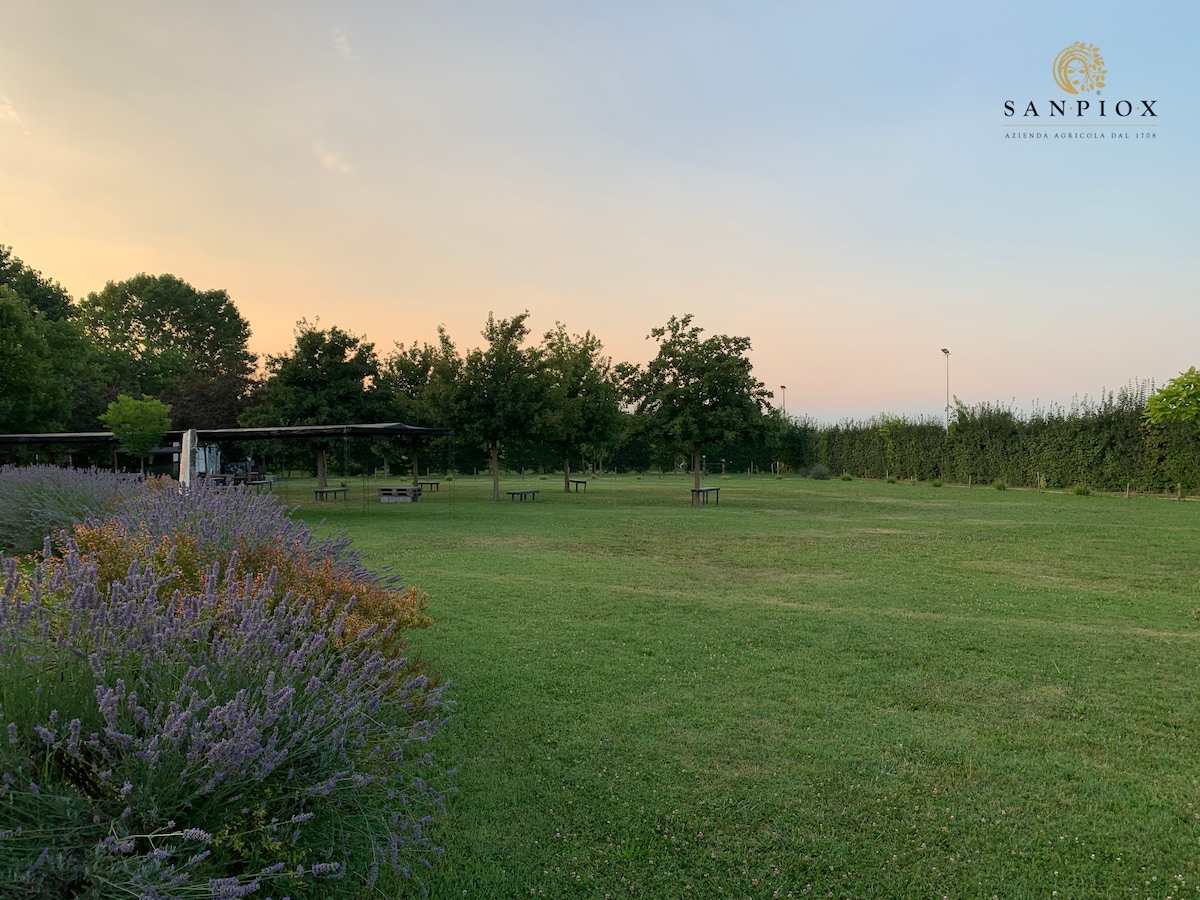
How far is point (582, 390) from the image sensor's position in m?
27.0

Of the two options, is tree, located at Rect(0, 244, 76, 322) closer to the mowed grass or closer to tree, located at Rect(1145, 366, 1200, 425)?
the mowed grass

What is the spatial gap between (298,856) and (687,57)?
14.4 metres

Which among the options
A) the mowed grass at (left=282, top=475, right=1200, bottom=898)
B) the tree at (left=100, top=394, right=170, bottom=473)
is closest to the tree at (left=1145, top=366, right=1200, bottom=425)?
the mowed grass at (left=282, top=475, right=1200, bottom=898)

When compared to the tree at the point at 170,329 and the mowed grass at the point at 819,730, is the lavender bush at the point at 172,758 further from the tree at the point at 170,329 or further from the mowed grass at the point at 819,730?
the tree at the point at 170,329

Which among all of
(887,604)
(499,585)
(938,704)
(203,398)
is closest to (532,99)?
(499,585)

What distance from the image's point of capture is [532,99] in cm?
1303

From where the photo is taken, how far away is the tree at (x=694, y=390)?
2255 centimetres

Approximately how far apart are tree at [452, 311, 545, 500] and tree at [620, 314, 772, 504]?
11.6ft

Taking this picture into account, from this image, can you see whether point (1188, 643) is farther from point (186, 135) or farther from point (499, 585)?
point (186, 135)

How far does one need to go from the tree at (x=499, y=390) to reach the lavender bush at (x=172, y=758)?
66.2 feet

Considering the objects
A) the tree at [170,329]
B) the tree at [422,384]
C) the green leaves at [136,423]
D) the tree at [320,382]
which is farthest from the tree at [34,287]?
the tree at [422,384]


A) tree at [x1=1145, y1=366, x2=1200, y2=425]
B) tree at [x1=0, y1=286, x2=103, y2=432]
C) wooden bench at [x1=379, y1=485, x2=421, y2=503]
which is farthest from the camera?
tree at [x1=0, y1=286, x2=103, y2=432]

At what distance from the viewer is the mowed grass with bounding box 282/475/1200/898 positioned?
8.48ft

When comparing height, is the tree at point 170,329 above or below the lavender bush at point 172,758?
above
